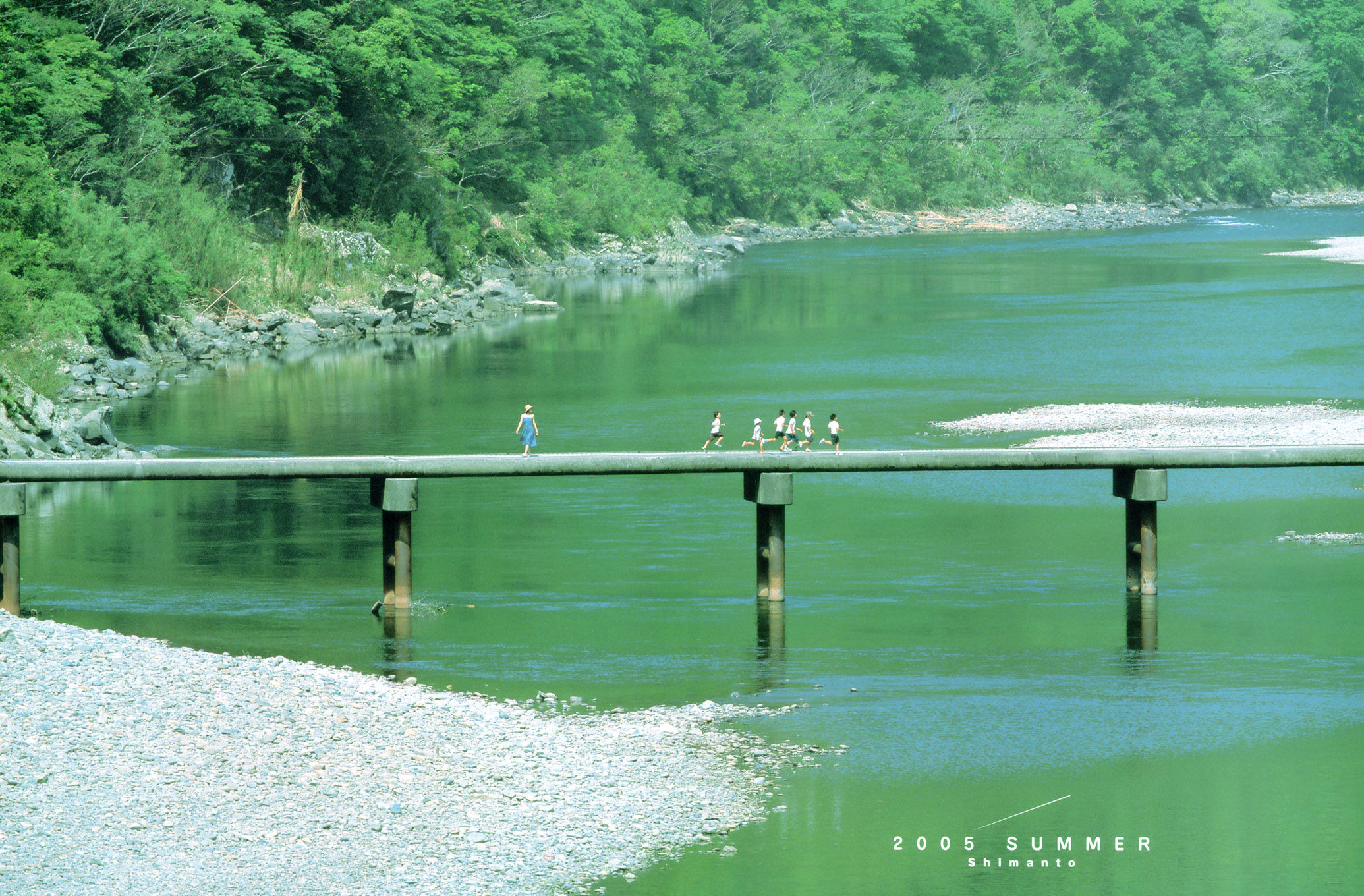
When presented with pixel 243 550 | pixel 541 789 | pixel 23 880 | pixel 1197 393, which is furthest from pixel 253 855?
pixel 1197 393

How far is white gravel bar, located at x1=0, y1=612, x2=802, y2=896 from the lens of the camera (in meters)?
13.2

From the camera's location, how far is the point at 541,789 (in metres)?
15.2

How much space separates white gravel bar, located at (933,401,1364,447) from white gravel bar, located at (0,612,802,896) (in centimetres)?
2209

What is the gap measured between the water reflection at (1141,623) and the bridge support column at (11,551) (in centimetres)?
1477

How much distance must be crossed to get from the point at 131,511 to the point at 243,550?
4964 mm

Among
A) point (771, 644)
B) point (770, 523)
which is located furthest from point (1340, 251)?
point (771, 644)

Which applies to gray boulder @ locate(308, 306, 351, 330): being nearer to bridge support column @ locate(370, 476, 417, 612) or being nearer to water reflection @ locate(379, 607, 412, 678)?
bridge support column @ locate(370, 476, 417, 612)

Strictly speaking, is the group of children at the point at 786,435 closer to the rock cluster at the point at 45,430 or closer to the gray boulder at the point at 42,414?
the rock cluster at the point at 45,430

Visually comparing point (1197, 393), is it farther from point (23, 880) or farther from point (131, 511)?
point (23, 880)

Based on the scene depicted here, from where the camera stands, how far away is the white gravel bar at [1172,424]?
37.2m

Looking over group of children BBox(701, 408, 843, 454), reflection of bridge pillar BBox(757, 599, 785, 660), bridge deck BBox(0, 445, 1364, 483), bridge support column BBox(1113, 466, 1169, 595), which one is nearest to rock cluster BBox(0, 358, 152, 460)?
bridge deck BBox(0, 445, 1364, 483)

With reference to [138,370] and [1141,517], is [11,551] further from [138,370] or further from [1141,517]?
[138,370]

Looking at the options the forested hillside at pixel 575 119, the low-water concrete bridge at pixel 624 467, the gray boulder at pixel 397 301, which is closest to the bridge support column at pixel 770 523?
the low-water concrete bridge at pixel 624 467

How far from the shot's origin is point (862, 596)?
24422 mm
